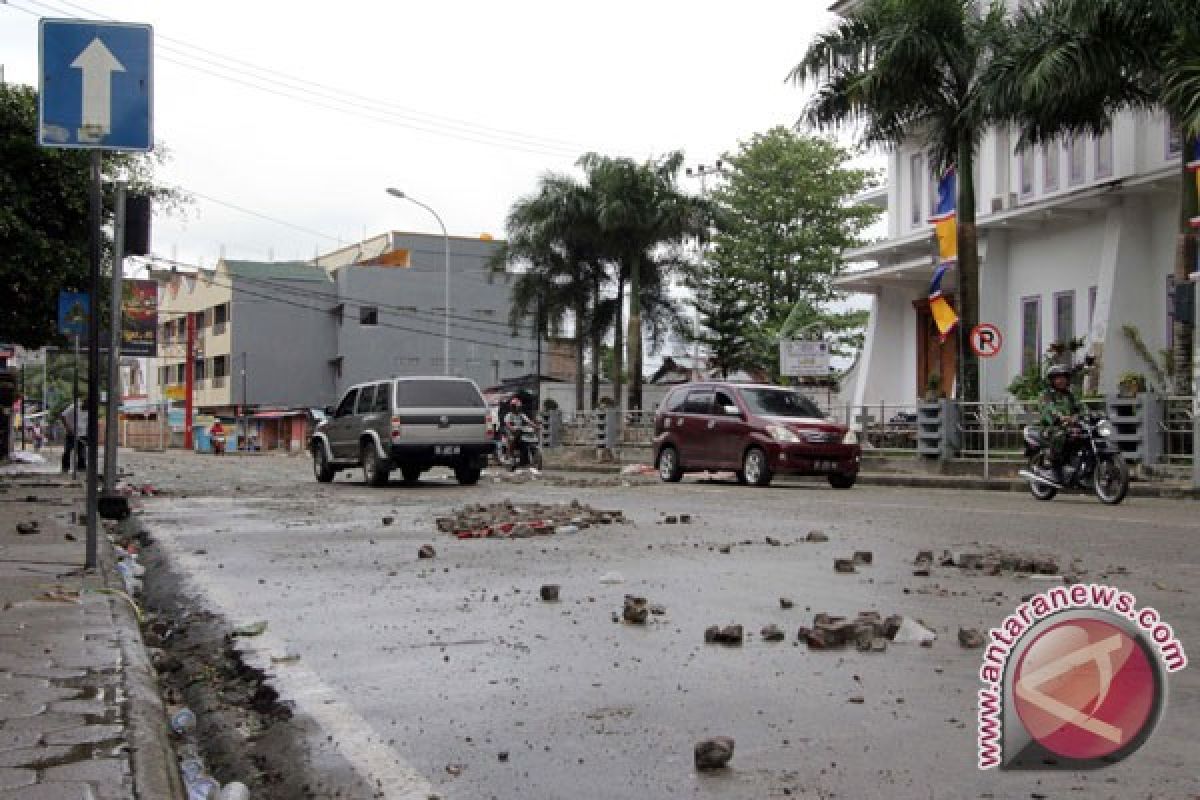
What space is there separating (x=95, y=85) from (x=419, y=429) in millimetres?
13509

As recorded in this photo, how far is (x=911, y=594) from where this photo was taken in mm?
7422

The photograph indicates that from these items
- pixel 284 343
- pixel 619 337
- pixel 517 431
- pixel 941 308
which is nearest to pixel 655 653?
pixel 517 431

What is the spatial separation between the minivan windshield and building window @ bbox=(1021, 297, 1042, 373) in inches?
372

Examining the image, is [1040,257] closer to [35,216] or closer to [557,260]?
[557,260]

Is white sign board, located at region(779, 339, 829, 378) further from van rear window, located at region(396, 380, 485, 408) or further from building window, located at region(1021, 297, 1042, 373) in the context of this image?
van rear window, located at region(396, 380, 485, 408)

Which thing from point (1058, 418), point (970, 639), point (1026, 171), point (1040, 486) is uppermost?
point (1026, 171)

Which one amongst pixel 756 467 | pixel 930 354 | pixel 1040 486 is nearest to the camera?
pixel 1040 486

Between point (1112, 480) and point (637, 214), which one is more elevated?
point (637, 214)

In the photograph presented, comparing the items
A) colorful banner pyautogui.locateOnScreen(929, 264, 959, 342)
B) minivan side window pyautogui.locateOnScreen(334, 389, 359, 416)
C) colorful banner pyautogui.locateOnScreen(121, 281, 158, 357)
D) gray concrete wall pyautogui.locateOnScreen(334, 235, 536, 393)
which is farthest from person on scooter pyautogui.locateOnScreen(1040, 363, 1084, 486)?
gray concrete wall pyautogui.locateOnScreen(334, 235, 536, 393)

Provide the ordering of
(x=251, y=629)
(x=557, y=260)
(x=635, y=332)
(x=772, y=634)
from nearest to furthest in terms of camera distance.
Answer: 1. (x=772, y=634)
2. (x=251, y=629)
3. (x=635, y=332)
4. (x=557, y=260)

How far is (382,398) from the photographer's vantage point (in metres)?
21.5

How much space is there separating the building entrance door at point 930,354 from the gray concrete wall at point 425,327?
41.7 m

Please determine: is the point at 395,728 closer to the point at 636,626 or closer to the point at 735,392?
the point at 636,626

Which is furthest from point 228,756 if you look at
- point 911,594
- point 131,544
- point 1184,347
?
point 1184,347
